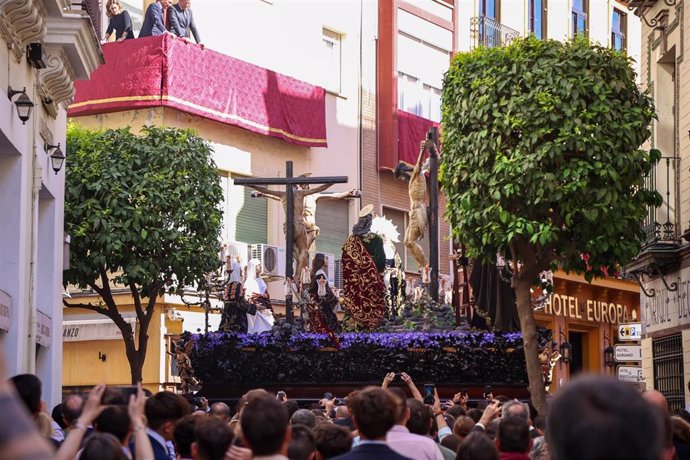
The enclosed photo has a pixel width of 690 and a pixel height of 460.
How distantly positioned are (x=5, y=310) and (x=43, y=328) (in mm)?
3428

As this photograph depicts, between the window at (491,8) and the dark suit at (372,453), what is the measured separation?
1632 inches

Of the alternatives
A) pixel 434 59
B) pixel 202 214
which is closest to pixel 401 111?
pixel 434 59

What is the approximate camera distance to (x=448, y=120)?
869 inches

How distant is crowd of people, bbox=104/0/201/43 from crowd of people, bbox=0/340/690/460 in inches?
1048

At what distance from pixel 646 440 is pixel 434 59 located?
138 ft

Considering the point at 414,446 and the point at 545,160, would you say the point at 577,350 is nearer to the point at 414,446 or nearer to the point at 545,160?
the point at 545,160

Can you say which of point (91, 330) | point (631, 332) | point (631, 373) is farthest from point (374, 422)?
point (91, 330)

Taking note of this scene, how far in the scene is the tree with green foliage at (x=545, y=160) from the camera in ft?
67.2

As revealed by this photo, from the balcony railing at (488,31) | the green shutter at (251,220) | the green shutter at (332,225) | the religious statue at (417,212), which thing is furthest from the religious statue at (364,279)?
the balcony railing at (488,31)

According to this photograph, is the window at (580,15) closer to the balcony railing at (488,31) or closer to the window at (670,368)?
the balcony railing at (488,31)

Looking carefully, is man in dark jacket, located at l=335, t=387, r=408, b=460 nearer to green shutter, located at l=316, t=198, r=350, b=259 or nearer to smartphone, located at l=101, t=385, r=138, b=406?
smartphone, located at l=101, t=385, r=138, b=406

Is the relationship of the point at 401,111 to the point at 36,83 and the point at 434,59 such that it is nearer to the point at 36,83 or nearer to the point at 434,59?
the point at 434,59

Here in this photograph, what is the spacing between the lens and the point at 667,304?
24.0m

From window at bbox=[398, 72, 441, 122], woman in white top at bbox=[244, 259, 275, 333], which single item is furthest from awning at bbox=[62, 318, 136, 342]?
window at bbox=[398, 72, 441, 122]
